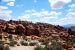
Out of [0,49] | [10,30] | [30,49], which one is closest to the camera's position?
[0,49]

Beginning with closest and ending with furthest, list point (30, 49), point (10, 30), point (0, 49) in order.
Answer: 1. point (0, 49)
2. point (30, 49)
3. point (10, 30)

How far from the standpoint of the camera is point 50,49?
2623 centimetres

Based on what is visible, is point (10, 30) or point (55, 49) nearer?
point (55, 49)

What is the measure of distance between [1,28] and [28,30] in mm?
8961

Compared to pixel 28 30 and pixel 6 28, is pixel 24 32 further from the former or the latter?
pixel 6 28

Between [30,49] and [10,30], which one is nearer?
[30,49]

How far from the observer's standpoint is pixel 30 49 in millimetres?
29172

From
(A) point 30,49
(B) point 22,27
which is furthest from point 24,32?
(A) point 30,49

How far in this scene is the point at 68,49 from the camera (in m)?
27.5

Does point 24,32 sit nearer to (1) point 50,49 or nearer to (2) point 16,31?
(2) point 16,31

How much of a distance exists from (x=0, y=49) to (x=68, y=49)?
9.16m

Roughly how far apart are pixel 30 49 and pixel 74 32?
40.3 m

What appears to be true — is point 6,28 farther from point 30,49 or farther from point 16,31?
point 30,49

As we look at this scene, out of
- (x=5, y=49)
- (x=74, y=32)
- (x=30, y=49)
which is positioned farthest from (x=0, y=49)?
(x=74, y=32)
